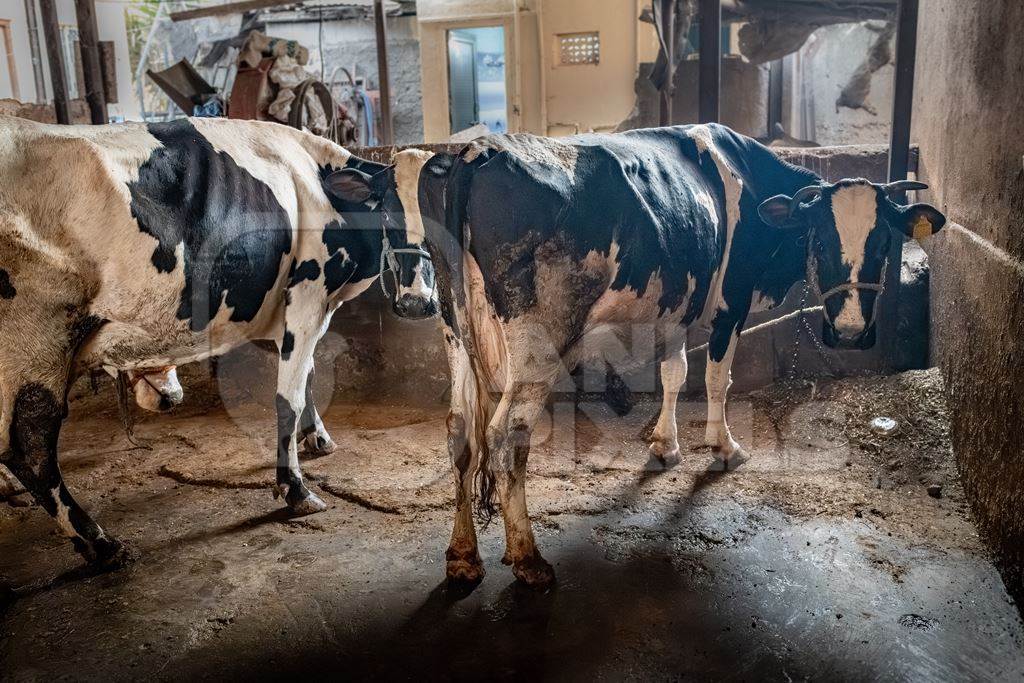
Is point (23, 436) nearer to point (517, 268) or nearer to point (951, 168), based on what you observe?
point (517, 268)

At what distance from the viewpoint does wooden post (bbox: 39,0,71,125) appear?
22.9ft

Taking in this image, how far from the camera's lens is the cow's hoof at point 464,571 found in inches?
140

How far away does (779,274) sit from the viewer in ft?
15.9

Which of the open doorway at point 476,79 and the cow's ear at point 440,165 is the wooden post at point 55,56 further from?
the open doorway at point 476,79

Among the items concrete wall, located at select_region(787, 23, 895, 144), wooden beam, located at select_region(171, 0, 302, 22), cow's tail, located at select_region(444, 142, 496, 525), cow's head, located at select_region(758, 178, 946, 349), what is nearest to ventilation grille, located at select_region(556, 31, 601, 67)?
concrete wall, located at select_region(787, 23, 895, 144)

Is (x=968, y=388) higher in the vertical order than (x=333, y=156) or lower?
lower

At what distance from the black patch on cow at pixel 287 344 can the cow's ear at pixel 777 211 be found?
2.69 meters

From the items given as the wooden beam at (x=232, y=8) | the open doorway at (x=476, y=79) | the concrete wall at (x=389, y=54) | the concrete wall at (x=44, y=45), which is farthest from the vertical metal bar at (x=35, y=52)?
the open doorway at (x=476, y=79)

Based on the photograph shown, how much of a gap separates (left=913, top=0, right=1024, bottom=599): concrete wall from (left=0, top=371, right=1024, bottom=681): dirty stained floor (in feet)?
1.02

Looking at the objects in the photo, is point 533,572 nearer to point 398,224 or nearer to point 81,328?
point 398,224

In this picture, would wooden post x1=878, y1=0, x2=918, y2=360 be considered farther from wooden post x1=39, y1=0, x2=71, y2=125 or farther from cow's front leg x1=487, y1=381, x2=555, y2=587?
wooden post x1=39, y1=0, x2=71, y2=125

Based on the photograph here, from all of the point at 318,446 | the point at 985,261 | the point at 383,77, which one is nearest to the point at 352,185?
the point at 318,446

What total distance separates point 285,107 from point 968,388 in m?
8.48

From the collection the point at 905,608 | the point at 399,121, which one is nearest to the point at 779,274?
the point at 905,608
